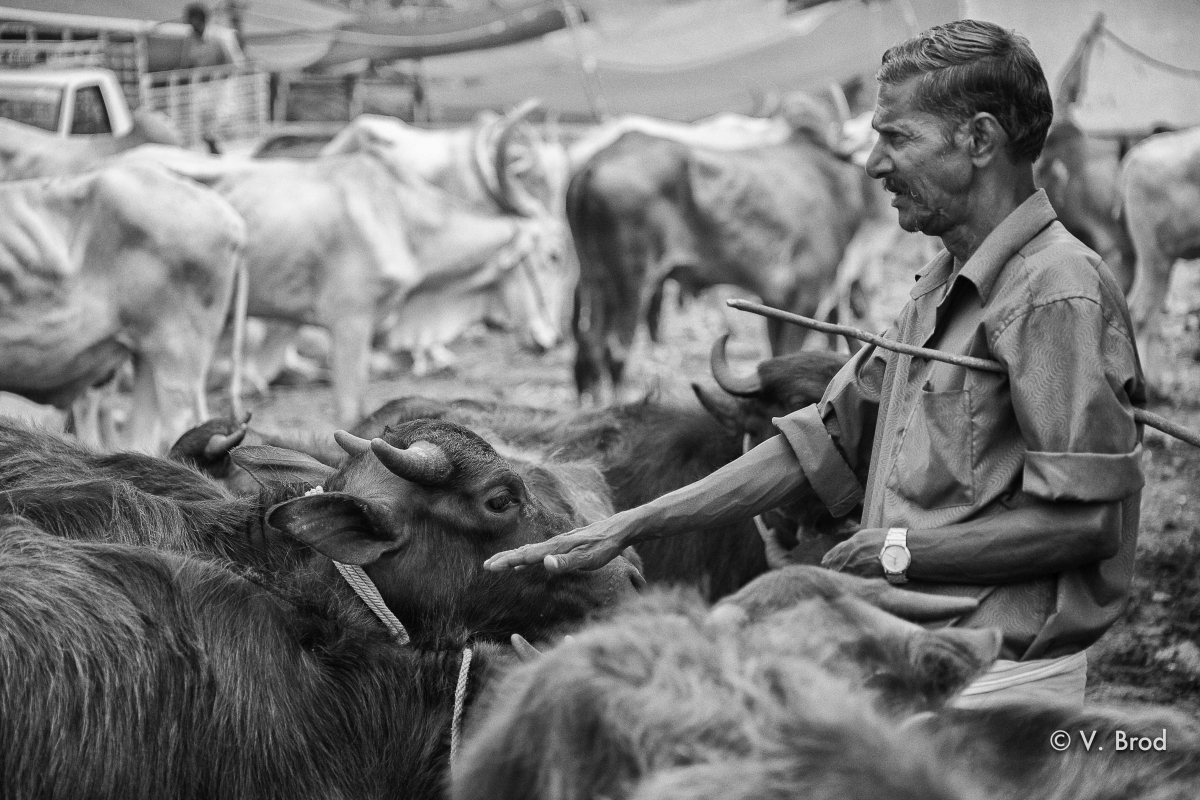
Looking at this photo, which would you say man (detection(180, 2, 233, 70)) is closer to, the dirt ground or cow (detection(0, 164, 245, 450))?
the dirt ground

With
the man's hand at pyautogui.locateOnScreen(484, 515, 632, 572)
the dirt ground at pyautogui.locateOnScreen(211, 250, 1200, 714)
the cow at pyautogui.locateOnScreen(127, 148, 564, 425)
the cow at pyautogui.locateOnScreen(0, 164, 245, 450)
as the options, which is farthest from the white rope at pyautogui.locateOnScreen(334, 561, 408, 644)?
the cow at pyautogui.locateOnScreen(127, 148, 564, 425)

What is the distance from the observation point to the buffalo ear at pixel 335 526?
301 centimetres

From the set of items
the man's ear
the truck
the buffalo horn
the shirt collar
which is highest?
the man's ear

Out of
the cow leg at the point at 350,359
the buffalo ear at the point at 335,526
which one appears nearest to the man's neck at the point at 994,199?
the buffalo ear at the point at 335,526

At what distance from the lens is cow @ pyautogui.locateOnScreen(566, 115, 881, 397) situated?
10820 millimetres

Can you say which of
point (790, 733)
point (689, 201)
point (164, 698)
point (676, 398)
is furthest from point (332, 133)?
point (790, 733)

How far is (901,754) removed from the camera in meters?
1.71

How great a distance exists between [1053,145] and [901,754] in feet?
37.2

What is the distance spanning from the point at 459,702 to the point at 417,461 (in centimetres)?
61

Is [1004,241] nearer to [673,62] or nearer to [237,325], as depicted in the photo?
[237,325]

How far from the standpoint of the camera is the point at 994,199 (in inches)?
107

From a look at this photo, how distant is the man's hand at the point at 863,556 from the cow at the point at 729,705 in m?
0.47

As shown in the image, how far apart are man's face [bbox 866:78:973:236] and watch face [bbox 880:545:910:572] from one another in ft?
2.24

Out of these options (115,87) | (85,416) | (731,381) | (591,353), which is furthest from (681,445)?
(115,87)
